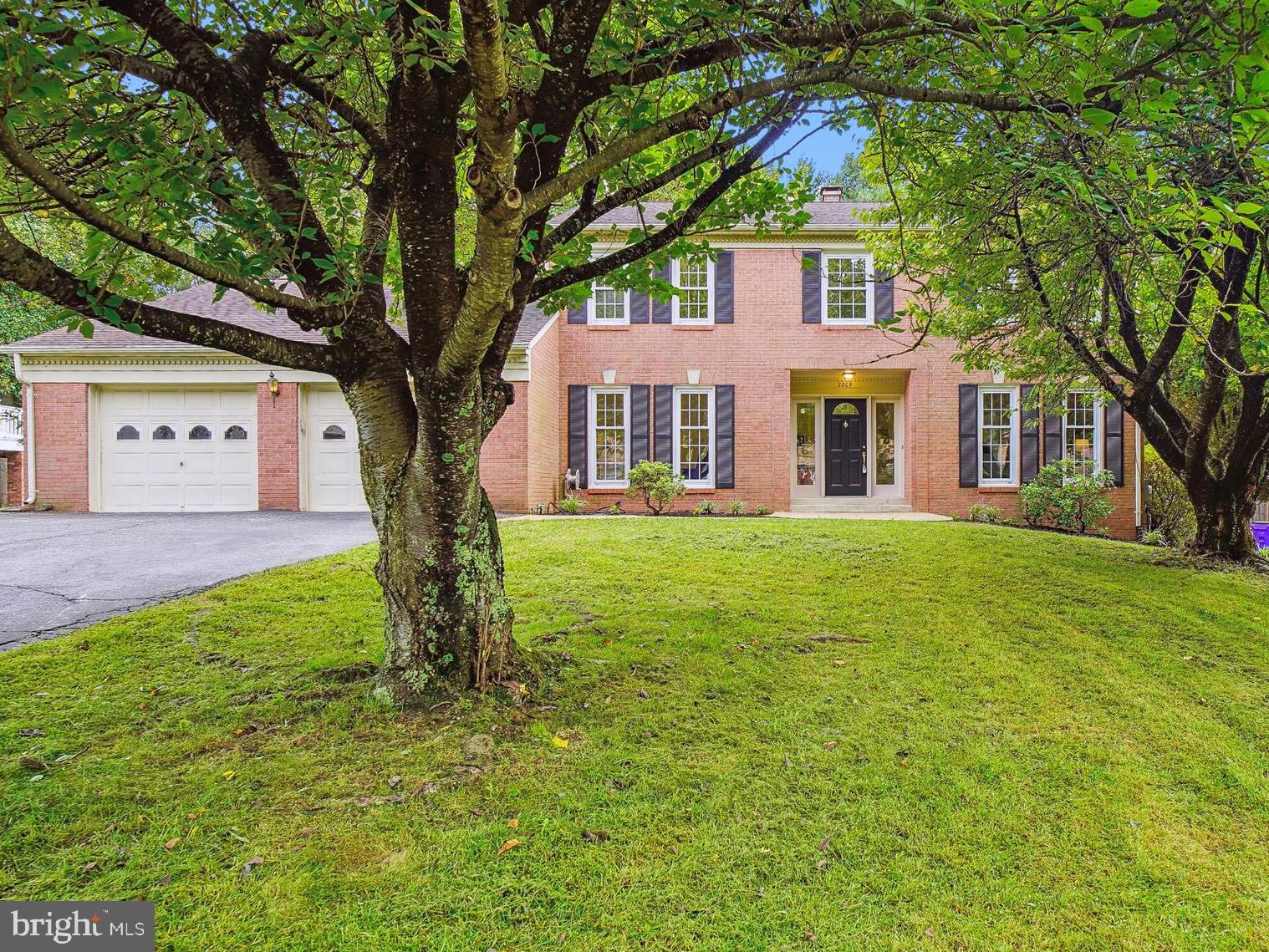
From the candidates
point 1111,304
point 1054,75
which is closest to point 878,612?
point 1054,75

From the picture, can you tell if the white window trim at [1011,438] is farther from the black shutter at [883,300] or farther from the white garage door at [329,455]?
the white garage door at [329,455]

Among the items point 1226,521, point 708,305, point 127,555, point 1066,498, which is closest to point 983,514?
point 1066,498

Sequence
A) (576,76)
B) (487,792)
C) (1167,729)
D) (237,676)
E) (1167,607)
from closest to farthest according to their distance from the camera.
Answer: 1. (487,792)
2. (576,76)
3. (1167,729)
4. (237,676)
5. (1167,607)

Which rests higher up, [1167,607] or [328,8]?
[328,8]

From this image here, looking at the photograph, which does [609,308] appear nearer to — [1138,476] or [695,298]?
[695,298]

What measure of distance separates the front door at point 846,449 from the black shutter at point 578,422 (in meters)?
5.43

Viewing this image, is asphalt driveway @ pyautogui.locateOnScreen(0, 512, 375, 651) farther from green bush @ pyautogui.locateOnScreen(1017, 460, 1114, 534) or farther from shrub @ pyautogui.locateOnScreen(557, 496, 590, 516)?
green bush @ pyautogui.locateOnScreen(1017, 460, 1114, 534)

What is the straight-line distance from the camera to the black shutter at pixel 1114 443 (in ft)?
40.8

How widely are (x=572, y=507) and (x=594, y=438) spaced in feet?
5.81

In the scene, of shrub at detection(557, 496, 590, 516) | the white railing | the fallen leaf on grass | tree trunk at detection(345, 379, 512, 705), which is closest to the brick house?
shrub at detection(557, 496, 590, 516)

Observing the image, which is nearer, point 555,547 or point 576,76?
point 576,76

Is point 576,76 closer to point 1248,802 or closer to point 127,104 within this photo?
point 127,104

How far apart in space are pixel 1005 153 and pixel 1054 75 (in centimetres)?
113

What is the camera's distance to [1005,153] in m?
3.84
